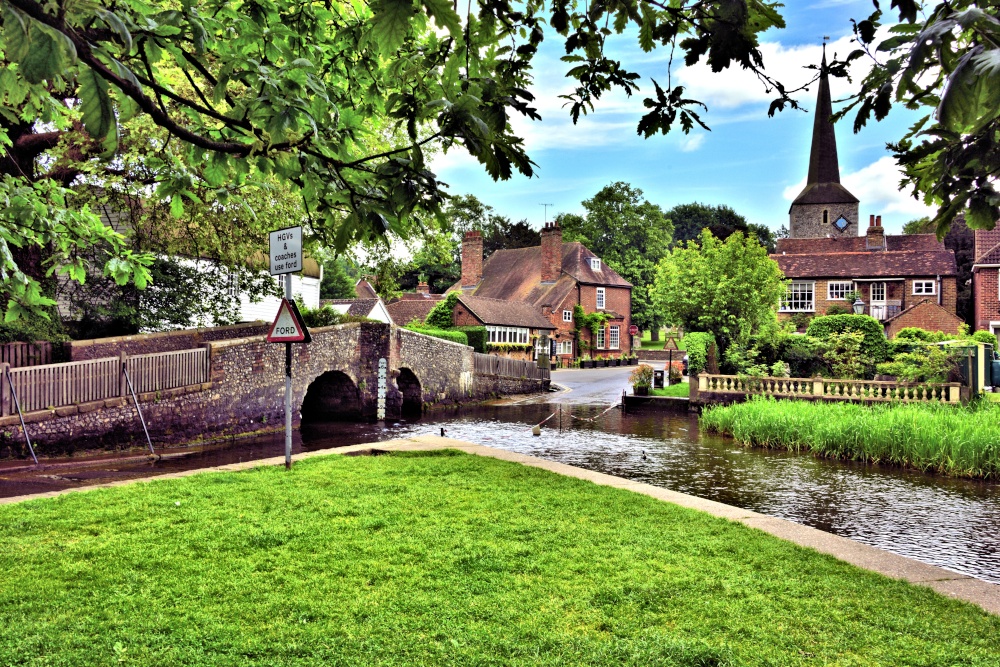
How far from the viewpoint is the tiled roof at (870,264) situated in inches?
1874

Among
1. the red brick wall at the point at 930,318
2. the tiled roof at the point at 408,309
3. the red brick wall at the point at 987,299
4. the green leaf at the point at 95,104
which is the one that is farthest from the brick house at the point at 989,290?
the green leaf at the point at 95,104

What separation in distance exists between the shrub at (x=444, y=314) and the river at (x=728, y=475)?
22.8 m

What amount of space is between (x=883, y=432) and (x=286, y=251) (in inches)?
589

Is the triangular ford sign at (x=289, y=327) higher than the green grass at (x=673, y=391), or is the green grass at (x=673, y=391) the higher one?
the triangular ford sign at (x=289, y=327)

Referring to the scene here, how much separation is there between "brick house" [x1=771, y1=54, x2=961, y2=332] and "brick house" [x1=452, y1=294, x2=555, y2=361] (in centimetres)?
1887

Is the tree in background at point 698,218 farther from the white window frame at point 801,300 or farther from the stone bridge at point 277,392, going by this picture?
the stone bridge at point 277,392

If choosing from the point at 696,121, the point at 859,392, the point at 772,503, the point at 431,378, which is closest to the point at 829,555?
the point at 696,121

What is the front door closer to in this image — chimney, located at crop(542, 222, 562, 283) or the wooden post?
chimney, located at crop(542, 222, 562, 283)

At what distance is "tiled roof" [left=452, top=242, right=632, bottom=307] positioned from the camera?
5803 centimetres

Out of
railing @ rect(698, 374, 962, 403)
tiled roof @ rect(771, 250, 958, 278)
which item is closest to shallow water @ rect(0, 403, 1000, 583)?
railing @ rect(698, 374, 962, 403)

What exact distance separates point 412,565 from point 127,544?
103 inches

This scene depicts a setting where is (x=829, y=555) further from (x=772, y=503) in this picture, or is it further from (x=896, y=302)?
(x=896, y=302)

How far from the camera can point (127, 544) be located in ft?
19.0

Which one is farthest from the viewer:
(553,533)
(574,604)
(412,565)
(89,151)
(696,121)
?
(89,151)
